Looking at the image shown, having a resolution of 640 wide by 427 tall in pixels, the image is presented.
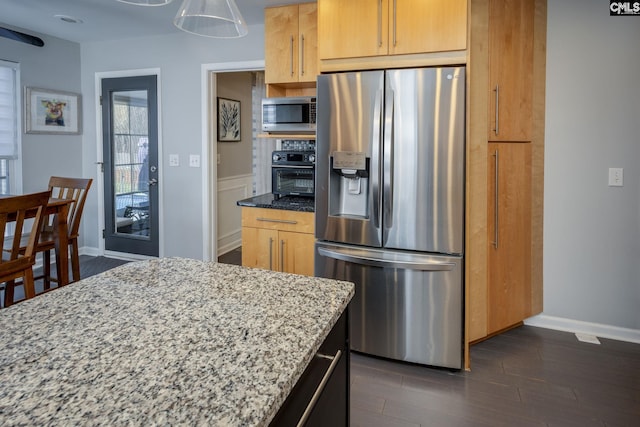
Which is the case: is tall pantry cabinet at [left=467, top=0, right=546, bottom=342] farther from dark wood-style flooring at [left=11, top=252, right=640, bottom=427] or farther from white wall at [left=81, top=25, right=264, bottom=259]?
white wall at [left=81, top=25, right=264, bottom=259]

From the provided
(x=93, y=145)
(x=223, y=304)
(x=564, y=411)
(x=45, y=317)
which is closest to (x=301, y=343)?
(x=223, y=304)

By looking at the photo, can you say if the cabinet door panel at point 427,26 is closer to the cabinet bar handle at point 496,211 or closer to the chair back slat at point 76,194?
the cabinet bar handle at point 496,211

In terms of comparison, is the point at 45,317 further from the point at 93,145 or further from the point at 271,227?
the point at 93,145

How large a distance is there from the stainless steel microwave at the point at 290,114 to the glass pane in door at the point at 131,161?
1.94m

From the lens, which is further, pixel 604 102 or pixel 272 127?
pixel 272 127

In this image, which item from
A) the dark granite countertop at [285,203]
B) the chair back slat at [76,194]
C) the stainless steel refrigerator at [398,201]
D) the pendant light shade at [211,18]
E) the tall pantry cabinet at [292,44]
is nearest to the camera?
the pendant light shade at [211,18]

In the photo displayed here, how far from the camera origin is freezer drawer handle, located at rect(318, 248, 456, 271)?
2.38 m

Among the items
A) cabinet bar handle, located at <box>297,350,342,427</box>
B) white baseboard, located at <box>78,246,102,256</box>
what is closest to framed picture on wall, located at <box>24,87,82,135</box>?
white baseboard, located at <box>78,246,102,256</box>

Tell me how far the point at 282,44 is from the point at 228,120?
203cm

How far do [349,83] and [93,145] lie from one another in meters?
3.55

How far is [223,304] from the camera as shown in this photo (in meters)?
1.10

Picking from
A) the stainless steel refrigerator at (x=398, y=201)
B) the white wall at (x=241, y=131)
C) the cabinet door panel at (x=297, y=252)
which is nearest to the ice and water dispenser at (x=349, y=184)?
the stainless steel refrigerator at (x=398, y=201)

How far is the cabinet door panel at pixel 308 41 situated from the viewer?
10.3 feet

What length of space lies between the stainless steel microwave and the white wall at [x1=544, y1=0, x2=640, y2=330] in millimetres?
1664
